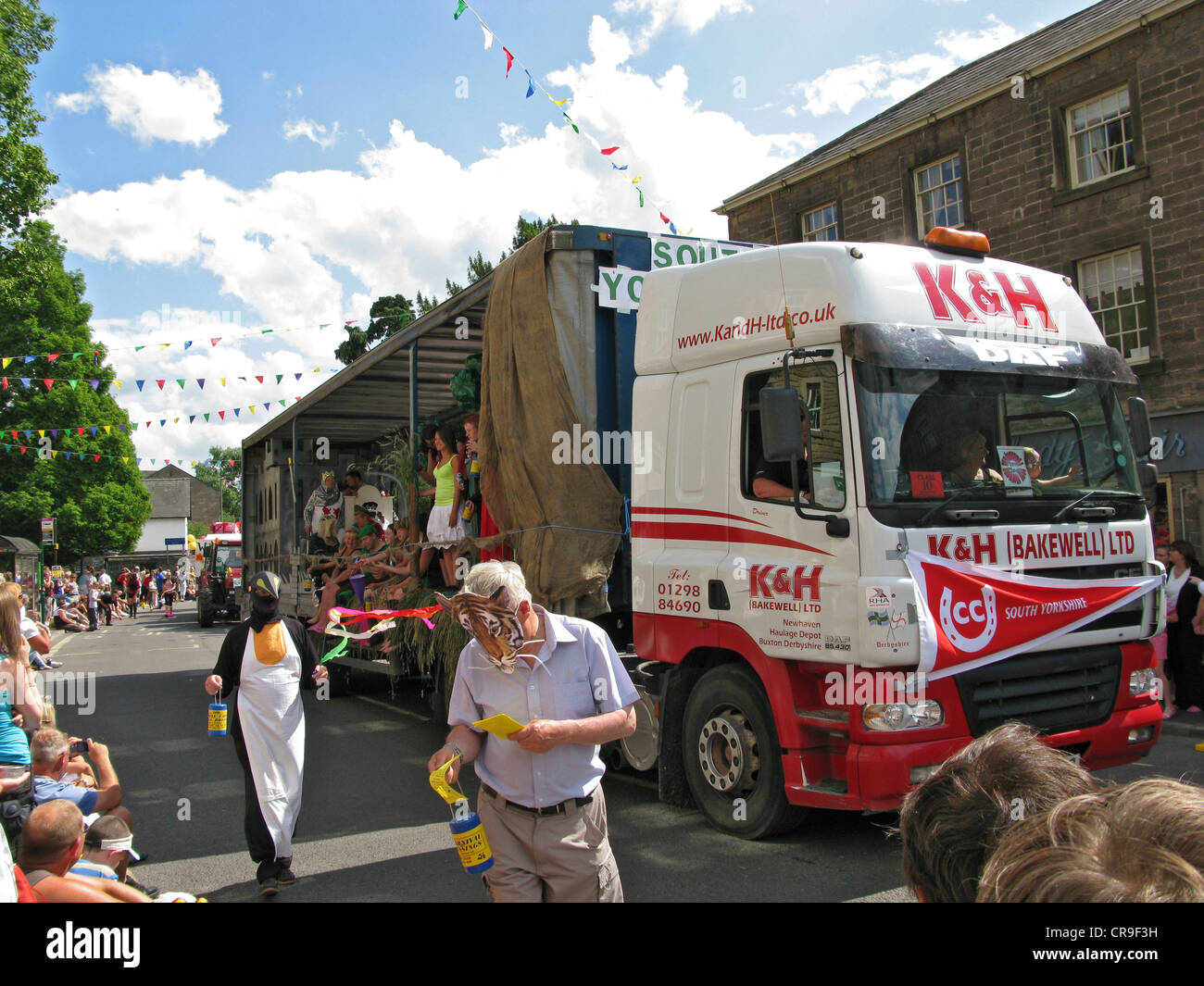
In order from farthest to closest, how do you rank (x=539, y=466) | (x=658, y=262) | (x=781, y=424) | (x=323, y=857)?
(x=658, y=262)
(x=539, y=466)
(x=323, y=857)
(x=781, y=424)

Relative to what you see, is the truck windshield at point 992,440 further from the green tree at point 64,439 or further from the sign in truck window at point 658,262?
the green tree at point 64,439

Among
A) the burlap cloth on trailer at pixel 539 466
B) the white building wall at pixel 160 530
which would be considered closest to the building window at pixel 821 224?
the burlap cloth on trailer at pixel 539 466

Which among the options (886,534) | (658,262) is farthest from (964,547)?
(658,262)

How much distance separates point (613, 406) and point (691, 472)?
124 centimetres

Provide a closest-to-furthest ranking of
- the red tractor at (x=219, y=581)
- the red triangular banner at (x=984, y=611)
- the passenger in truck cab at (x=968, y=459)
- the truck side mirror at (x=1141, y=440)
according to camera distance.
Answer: the red triangular banner at (x=984, y=611), the passenger in truck cab at (x=968, y=459), the truck side mirror at (x=1141, y=440), the red tractor at (x=219, y=581)

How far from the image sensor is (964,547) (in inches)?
196

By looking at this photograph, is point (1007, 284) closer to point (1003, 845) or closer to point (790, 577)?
point (790, 577)

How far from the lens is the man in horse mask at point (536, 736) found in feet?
10.4

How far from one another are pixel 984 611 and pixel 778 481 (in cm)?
127

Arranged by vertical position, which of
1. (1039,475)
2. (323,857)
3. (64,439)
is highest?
(64,439)

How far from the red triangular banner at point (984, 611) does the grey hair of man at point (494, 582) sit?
7.78ft

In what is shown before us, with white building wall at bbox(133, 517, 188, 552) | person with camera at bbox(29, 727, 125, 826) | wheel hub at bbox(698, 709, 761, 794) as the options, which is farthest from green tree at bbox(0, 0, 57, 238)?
white building wall at bbox(133, 517, 188, 552)

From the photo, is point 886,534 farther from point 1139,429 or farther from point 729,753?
point 1139,429
